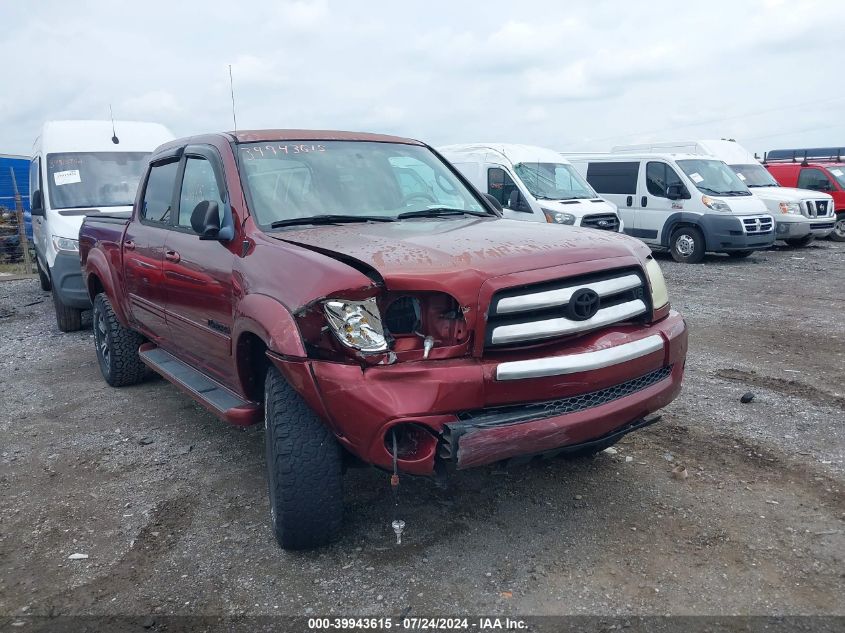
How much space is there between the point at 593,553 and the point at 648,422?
0.66 meters

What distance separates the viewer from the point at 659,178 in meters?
13.6

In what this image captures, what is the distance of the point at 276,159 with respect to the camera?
13.0 ft

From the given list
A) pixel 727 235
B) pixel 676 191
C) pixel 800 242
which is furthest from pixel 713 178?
pixel 800 242

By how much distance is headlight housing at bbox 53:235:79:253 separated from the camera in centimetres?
762

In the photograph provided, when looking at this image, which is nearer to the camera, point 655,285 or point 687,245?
point 655,285

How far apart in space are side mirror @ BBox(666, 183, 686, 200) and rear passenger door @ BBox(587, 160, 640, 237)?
2.57 feet

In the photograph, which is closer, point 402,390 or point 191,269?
point 402,390

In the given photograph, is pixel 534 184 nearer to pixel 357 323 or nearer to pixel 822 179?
pixel 822 179

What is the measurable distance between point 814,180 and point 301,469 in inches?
689

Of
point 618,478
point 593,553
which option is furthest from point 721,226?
point 593,553

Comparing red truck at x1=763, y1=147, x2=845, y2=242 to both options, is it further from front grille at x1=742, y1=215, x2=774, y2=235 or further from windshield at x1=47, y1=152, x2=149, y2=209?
windshield at x1=47, y1=152, x2=149, y2=209

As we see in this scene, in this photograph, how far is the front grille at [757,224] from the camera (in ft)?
41.7

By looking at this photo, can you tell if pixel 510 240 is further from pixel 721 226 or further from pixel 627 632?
pixel 721 226

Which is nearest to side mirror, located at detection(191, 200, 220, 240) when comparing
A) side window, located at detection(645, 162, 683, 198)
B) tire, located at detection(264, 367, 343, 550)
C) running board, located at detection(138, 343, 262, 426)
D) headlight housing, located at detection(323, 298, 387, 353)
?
running board, located at detection(138, 343, 262, 426)
